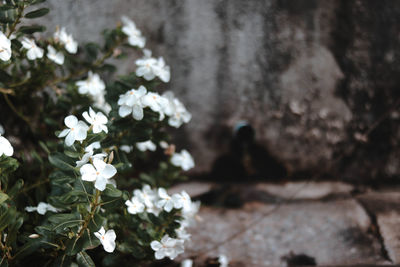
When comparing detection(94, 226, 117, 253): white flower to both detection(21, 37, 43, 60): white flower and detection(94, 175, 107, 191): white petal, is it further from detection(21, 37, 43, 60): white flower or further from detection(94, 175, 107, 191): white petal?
detection(21, 37, 43, 60): white flower

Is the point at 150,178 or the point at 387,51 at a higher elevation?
the point at 387,51

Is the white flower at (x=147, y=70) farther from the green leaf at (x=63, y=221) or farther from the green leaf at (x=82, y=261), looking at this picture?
the green leaf at (x=82, y=261)

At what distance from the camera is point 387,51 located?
7.81 ft

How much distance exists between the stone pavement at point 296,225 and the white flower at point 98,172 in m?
0.88

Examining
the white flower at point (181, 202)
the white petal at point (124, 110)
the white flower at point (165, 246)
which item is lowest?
the white flower at point (165, 246)

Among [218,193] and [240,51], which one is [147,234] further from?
[240,51]

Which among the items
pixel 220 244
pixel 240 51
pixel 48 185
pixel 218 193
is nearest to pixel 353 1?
pixel 240 51

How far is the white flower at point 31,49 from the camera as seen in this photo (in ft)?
5.64

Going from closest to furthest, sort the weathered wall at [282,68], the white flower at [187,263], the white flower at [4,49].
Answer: the white flower at [4,49] → the white flower at [187,263] → the weathered wall at [282,68]

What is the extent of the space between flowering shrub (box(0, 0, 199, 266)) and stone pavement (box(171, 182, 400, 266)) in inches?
15.3

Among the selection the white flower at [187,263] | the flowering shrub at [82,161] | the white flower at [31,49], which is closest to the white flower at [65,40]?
the flowering shrub at [82,161]

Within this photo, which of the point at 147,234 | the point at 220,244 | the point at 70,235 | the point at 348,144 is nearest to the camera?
the point at 70,235

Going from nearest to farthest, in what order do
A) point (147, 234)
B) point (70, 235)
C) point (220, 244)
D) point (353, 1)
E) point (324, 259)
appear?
point (70, 235) → point (147, 234) → point (324, 259) → point (220, 244) → point (353, 1)

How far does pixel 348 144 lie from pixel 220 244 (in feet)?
3.61
